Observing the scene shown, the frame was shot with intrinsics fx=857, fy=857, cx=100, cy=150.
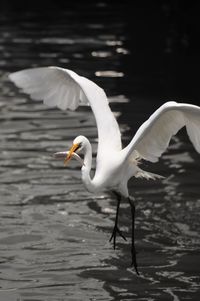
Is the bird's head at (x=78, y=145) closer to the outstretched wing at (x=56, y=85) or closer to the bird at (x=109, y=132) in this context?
the bird at (x=109, y=132)

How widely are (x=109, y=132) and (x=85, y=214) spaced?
2001 mm

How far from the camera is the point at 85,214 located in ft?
33.7

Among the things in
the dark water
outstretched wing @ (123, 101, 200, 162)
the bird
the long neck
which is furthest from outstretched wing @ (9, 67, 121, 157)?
the dark water

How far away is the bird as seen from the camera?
7.77m

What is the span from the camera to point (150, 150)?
8664mm

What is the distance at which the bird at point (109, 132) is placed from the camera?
306 inches

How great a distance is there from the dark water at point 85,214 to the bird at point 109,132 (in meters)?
0.35

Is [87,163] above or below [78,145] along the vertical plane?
below

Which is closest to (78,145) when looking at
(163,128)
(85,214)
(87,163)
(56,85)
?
(87,163)

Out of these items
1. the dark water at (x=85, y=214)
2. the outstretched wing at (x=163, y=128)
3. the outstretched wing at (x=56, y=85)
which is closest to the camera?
the outstretched wing at (x=163, y=128)

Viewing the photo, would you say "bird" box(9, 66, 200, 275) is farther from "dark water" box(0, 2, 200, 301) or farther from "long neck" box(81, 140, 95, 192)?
"dark water" box(0, 2, 200, 301)

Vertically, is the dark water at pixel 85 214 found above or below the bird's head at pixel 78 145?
below

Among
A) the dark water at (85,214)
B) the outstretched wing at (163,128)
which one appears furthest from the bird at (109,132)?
the dark water at (85,214)

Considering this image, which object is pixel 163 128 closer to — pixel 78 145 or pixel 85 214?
pixel 78 145
